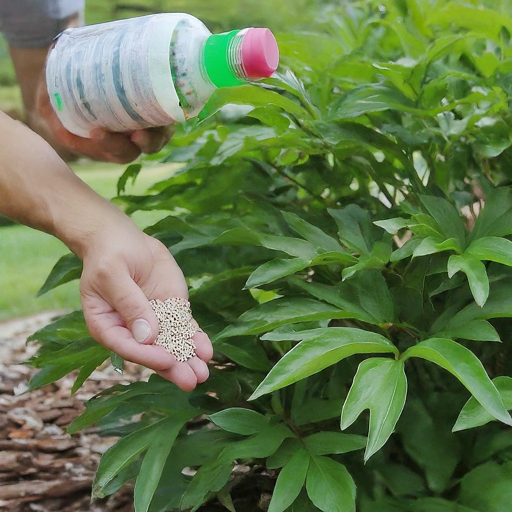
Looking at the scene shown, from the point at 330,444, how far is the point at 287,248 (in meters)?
0.20

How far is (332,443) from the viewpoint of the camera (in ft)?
2.23

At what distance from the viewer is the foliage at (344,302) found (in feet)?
2.00

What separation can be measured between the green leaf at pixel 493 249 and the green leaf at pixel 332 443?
21 cm

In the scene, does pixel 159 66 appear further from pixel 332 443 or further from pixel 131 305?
pixel 332 443

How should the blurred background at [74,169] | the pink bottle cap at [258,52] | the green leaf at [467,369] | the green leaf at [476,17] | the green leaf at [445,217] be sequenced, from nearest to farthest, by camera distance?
the green leaf at [467,369] → the pink bottle cap at [258,52] → the green leaf at [445,217] → the green leaf at [476,17] → the blurred background at [74,169]

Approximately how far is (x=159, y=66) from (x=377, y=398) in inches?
14.1

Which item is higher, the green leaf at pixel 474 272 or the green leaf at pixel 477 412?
the green leaf at pixel 474 272

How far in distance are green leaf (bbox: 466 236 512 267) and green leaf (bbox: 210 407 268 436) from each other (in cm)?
28

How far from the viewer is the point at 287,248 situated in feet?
2.25

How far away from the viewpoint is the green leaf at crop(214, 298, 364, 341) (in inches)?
24.4

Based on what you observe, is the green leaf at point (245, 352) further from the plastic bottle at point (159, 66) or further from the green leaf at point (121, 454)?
the plastic bottle at point (159, 66)

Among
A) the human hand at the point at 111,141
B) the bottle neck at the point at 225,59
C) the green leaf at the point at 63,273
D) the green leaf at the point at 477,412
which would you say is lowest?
the green leaf at the point at 63,273

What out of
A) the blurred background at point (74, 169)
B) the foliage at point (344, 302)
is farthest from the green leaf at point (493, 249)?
the blurred background at point (74, 169)

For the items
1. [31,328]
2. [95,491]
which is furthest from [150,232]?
[31,328]
